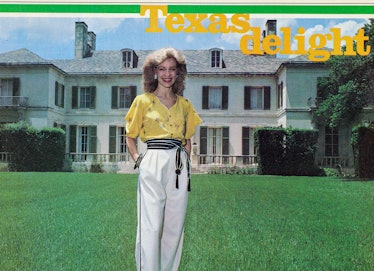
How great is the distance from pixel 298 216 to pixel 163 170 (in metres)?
1.36

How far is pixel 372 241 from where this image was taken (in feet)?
8.66

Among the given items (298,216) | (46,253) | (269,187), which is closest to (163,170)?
(46,253)

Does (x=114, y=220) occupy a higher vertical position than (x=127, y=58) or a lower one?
lower

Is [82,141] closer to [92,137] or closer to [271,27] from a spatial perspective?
[92,137]

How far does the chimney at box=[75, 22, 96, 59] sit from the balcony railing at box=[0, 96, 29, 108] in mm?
460

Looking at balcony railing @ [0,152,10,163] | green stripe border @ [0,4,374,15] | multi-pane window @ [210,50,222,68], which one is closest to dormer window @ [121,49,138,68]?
green stripe border @ [0,4,374,15]

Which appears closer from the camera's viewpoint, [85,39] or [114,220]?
[85,39]

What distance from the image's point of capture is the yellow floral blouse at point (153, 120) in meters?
2.11

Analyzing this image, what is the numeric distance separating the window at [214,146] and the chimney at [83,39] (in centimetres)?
98

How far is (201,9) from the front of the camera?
263cm

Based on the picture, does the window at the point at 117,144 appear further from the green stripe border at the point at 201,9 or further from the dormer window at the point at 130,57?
the green stripe border at the point at 201,9

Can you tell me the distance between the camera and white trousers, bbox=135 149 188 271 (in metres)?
1.97

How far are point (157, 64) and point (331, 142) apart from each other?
172cm

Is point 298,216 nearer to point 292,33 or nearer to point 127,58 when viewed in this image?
point 292,33
